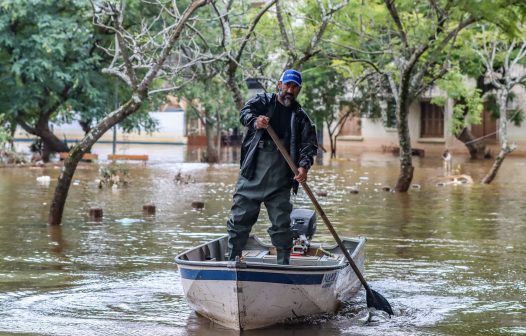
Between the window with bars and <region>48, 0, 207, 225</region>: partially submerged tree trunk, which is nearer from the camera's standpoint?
<region>48, 0, 207, 225</region>: partially submerged tree trunk

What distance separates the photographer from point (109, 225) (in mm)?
17781

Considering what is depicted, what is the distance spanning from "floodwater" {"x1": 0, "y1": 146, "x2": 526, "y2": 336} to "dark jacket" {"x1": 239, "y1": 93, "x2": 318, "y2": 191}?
1.55 meters

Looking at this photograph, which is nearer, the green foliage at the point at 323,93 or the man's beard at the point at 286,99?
the man's beard at the point at 286,99

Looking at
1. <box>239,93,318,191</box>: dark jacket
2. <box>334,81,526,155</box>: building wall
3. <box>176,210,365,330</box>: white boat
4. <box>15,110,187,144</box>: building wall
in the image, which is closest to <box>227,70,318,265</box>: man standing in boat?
<box>239,93,318,191</box>: dark jacket

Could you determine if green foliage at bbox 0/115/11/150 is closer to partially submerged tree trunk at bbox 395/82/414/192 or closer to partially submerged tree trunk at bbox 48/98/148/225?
partially submerged tree trunk at bbox 395/82/414/192

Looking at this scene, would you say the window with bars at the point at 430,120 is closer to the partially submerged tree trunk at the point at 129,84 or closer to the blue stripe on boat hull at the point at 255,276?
the partially submerged tree trunk at the point at 129,84

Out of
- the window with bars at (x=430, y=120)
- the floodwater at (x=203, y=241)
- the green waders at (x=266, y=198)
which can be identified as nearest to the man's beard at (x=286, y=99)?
the green waders at (x=266, y=198)

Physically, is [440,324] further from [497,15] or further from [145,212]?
[145,212]

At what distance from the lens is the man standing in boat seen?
979 cm

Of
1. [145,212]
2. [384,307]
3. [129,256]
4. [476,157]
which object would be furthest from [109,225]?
[476,157]

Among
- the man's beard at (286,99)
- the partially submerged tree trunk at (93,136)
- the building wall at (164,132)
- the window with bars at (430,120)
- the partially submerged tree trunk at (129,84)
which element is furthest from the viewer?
the building wall at (164,132)

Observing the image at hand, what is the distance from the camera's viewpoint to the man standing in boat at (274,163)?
32.1 feet

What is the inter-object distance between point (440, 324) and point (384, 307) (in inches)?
25.2

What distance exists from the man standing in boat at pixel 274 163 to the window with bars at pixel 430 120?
44.2 m
